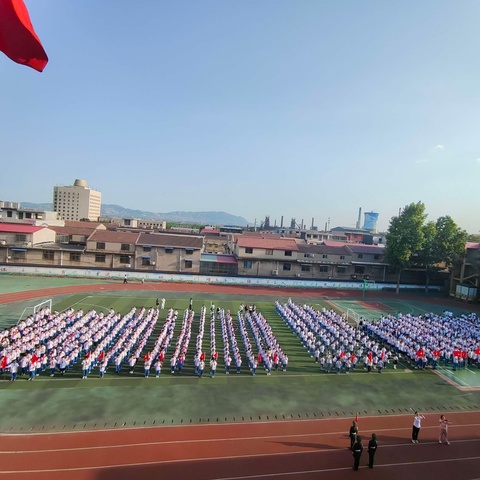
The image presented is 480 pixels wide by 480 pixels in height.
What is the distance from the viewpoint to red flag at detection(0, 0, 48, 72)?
589 centimetres

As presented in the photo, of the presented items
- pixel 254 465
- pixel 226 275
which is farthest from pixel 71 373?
pixel 226 275

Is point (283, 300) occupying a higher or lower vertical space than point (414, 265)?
lower

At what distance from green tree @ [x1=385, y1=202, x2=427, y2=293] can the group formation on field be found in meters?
16.4

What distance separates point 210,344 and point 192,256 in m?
26.7

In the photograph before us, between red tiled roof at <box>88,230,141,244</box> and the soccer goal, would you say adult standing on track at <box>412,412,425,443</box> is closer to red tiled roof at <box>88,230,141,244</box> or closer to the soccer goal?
the soccer goal

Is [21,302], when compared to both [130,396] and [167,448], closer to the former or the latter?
[130,396]

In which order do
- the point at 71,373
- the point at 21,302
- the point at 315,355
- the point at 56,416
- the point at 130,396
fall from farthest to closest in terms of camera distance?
the point at 21,302, the point at 315,355, the point at 71,373, the point at 130,396, the point at 56,416

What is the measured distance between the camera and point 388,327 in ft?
91.7

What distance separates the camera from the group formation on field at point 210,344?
1922 centimetres

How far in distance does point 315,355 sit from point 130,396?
1180 centimetres

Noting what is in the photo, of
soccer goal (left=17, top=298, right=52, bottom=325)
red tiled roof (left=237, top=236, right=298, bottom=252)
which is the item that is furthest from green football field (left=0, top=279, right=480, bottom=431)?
red tiled roof (left=237, top=236, right=298, bottom=252)

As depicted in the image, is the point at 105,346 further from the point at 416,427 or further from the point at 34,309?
the point at 416,427

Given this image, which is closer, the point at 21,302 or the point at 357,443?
the point at 357,443

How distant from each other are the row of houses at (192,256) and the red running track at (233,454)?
35.1 meters
